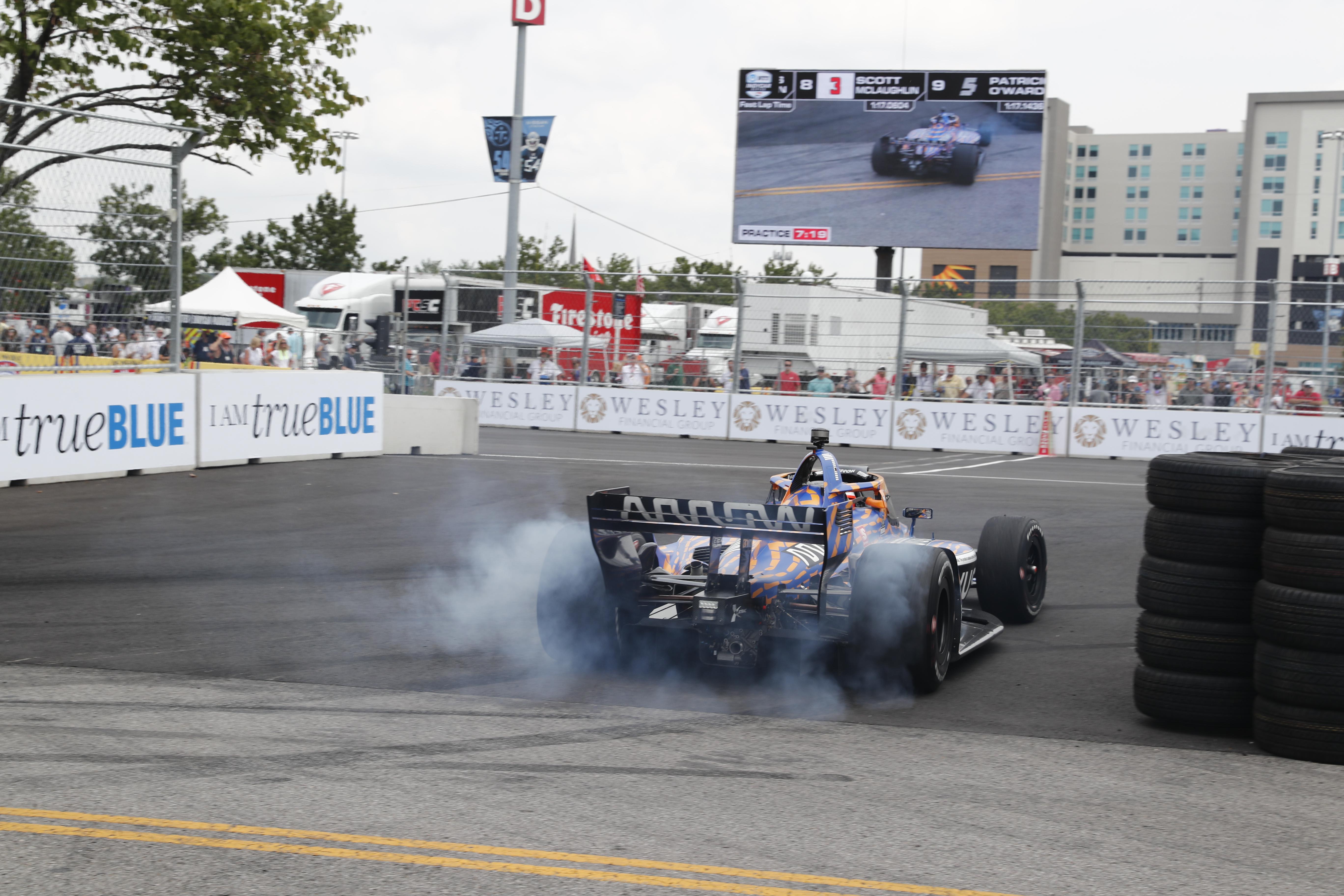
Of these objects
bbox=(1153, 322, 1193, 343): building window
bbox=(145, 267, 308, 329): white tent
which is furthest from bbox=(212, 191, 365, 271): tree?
bbox=(1153, 322, 1193, 343): building window

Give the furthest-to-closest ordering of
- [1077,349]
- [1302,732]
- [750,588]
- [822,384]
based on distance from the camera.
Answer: [822,384]
[1077,349]
[750,588]
[1302,732]

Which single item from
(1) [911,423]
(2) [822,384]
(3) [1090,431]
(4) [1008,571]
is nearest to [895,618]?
(4) [1008,571]

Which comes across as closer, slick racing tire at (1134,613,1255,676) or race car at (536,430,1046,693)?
slick racing tire at (1134,613,1255,676)

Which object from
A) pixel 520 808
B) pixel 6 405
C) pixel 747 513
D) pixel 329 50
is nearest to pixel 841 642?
pixel 747 513

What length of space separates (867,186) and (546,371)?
36.7 feet

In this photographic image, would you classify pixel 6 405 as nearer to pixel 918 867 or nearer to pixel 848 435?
pixel 918 867

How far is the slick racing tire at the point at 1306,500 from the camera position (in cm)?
576

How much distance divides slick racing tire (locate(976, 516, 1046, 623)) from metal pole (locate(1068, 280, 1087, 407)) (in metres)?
14.2

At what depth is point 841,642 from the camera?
22.2 ft

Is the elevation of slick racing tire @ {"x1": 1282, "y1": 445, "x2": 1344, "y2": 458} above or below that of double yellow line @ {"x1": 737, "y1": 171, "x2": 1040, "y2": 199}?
below

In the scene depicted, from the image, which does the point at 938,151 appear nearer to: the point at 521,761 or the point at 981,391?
the point at 981,391

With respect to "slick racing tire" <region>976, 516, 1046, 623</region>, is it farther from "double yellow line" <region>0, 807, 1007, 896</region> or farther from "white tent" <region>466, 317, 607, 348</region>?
"white tent" <region>466, 317, 607, 348</region>

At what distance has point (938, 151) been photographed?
108ft

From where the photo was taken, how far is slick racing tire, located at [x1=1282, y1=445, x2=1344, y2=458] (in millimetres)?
8125
